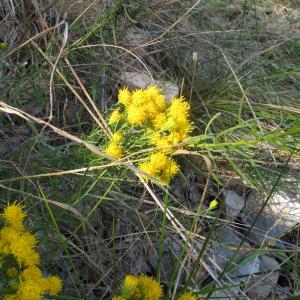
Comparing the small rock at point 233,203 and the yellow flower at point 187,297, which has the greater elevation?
the yellow flower at point 187,297

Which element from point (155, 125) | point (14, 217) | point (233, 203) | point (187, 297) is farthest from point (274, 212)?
point (14, 217)

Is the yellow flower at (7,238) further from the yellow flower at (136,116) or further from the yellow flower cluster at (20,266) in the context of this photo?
the yellow flower at (136,116)

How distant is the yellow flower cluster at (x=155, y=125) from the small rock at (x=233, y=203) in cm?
68

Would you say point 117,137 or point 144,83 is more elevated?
point 117,137

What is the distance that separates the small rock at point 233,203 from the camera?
2062 mm

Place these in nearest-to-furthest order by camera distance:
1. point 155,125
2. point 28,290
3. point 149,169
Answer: point 28,290
point 149,169
point 155,125

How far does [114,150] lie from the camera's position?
141 cm

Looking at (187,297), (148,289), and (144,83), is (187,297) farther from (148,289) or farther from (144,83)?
(144,83)

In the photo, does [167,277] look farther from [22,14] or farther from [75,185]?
[22,14]

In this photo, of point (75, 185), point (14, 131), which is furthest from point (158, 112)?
point (14, 131)

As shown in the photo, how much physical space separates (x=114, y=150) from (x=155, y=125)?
0.45ft

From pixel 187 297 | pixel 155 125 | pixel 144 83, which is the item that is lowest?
pixel 144 83

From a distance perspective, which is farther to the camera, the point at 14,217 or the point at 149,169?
the point at 149,169

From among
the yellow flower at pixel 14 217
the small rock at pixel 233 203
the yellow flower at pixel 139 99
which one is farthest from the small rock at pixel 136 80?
the yellow flower at pixel 14 217
